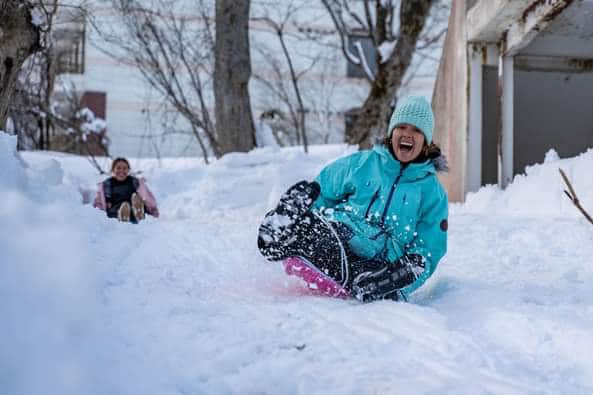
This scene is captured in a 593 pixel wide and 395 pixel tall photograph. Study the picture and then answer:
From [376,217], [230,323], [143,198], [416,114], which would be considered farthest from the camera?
[143,198]

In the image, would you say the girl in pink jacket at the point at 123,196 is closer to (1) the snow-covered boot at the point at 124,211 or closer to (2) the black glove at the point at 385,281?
(1) the snow-covered boot at the point at 124,211

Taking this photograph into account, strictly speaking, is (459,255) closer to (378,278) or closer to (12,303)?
(378,278)

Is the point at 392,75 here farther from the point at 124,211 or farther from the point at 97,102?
the point at 97,102

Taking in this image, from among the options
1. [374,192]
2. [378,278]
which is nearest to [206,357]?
[378,278]

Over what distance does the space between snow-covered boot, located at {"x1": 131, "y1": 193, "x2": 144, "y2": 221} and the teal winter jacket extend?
3.86m

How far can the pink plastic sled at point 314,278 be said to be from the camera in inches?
110

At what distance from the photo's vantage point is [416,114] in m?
3.07

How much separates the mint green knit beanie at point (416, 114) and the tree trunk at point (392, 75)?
25.2 ft

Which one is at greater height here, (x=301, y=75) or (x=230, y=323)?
(x=301, y=75)

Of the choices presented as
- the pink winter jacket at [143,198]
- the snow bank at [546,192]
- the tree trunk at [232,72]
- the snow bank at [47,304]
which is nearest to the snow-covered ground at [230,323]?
the snow bank at [47,304]

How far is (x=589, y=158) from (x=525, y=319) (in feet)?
10.6

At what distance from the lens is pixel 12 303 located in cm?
161

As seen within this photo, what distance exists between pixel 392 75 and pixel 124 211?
19.9 feet

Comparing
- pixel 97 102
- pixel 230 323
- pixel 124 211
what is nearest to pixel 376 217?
pixel 230 323
